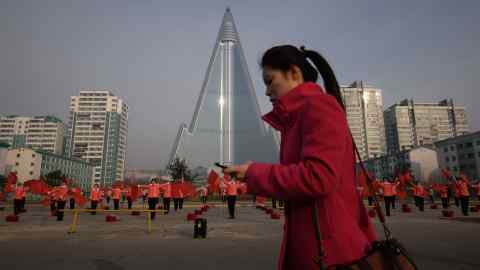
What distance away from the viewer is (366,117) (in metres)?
124

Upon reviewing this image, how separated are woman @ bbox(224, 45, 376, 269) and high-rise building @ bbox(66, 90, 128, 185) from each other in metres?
141

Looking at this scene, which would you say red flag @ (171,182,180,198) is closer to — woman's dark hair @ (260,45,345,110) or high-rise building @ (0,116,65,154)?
woman's dark hair @ (260,45,345,110)

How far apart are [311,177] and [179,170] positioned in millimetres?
55807

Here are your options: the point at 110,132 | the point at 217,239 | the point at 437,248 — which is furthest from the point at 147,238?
the point at 110,132

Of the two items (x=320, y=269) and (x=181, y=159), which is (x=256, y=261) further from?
(x=181, y=159)

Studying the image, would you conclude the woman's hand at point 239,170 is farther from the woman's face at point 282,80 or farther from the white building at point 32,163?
the white building at point 32,163

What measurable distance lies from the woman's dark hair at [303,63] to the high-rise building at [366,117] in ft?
424

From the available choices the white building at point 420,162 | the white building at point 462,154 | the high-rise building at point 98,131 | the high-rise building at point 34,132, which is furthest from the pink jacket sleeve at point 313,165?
the high-rise building at point 34,132

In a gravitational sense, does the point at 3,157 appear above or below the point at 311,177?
above

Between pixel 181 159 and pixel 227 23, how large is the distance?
1860 inches

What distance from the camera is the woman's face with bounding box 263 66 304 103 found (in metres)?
1.51

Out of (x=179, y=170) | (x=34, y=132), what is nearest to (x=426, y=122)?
(x=179, y=170)

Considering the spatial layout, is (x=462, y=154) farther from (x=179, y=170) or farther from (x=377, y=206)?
(x=377, y=206)

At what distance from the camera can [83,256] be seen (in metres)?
5.26
